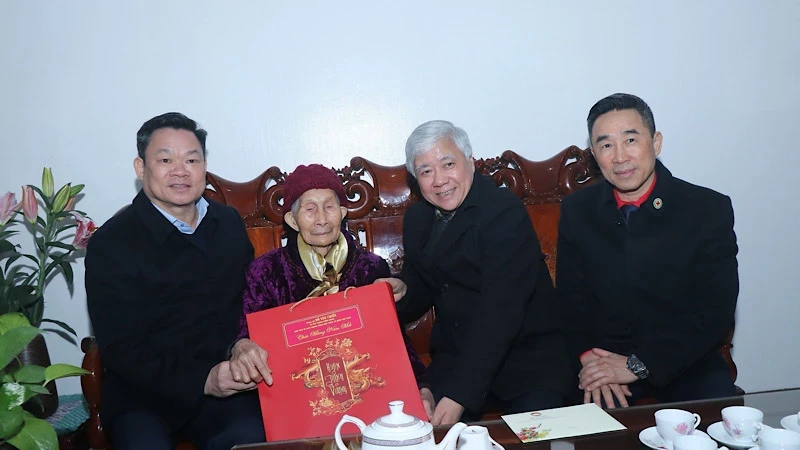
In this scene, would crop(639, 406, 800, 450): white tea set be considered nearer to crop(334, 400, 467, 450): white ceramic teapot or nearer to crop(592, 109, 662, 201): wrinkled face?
crop(334, 400, 467, 450): white ceramic teapot

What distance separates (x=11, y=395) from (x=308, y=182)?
1.18 metres

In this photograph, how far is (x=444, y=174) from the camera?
7.82ft

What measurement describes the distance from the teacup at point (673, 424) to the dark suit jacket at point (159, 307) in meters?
1.41

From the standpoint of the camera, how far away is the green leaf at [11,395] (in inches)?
52.7

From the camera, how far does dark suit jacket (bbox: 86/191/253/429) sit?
2.24 meters

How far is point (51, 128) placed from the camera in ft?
9.82

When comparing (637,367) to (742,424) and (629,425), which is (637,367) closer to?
(629,425)

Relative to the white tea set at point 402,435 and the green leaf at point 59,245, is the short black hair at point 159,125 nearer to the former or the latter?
the green leaf at point 59,245

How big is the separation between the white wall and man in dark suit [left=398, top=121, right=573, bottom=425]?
2.44ft

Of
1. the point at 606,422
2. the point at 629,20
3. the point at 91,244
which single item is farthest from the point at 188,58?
the point at 606,422

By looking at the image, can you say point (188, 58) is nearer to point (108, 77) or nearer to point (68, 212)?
point (108, 77)

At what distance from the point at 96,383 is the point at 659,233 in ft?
6.50

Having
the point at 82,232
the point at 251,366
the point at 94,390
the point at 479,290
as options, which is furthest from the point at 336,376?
the point at 82,232

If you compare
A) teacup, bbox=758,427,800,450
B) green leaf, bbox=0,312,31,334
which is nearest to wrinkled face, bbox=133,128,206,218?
green leaf, bbox=0,312,31,334
